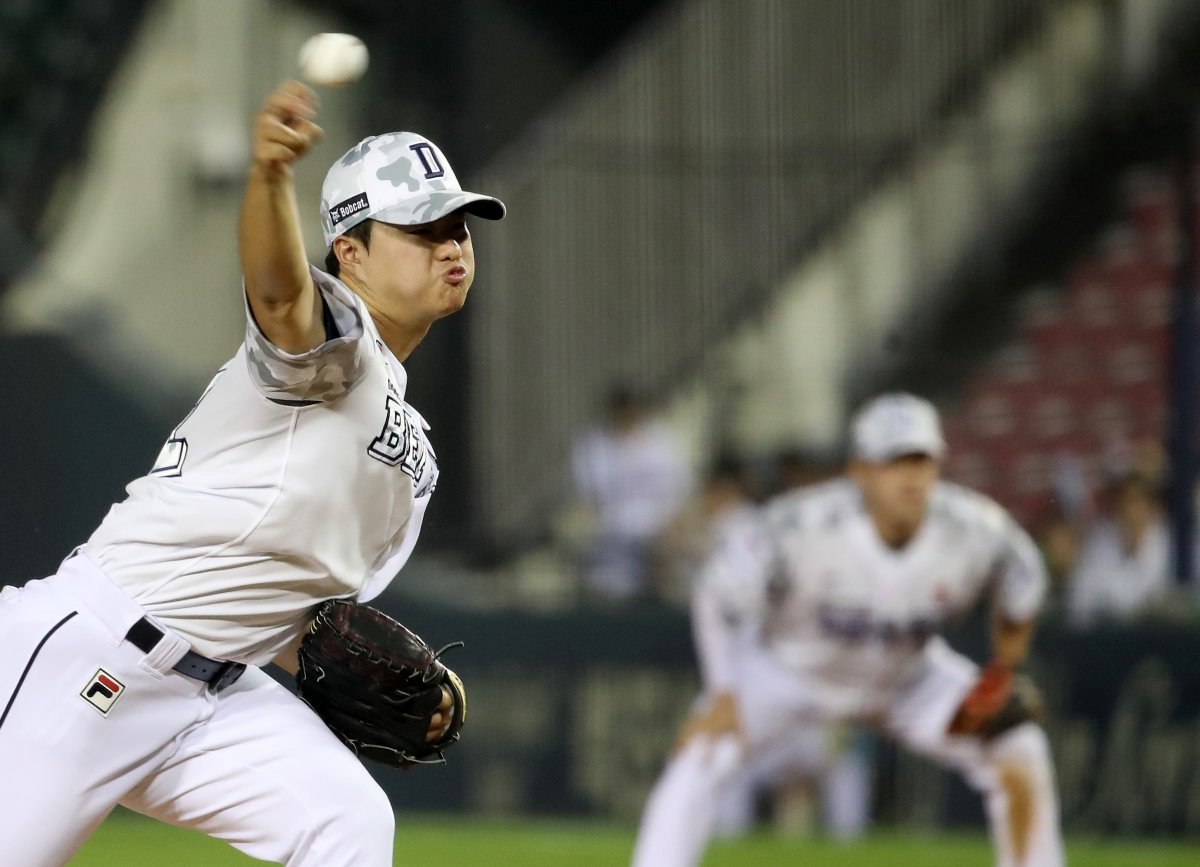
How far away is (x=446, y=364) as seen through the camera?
500 inches

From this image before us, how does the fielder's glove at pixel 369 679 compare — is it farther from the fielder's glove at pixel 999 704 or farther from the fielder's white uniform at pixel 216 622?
the fielder's glove at pixel 999 704

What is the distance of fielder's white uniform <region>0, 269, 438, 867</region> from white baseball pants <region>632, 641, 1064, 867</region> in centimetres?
334

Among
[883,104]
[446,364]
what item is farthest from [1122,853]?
[883,104]

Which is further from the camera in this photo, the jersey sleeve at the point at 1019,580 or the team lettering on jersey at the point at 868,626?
the team lettering on jersey at the point at 868,626

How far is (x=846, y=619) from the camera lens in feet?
26.5

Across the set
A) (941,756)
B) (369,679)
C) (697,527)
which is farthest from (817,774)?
(369,679)

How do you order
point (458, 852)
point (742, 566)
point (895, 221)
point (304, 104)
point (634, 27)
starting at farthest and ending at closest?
point (634, 27), point (895, 221), point (458, 852), point (742, 566), point (304, 104)

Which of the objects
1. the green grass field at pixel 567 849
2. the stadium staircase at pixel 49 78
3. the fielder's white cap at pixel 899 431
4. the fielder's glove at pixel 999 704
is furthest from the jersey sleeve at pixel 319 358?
the stadium staircase at pixel 49 78

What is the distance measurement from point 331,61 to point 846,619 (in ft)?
16.1

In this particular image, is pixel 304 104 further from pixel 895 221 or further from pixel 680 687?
pixel 895 221

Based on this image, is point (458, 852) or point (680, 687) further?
point (680, 687)

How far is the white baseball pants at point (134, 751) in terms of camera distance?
3.81 m

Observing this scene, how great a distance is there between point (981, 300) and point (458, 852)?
6340 mm

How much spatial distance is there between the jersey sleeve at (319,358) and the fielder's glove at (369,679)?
1.95ft
